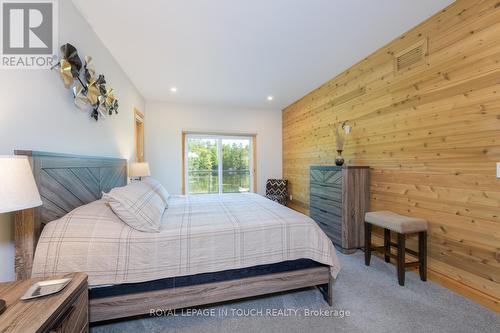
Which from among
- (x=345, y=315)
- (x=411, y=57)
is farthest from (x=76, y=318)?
(x=411, y=57)

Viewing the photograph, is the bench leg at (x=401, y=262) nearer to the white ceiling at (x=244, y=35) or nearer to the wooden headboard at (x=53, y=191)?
the white ceiling at (x=244, y=35)

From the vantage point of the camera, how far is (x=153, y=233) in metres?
1.53

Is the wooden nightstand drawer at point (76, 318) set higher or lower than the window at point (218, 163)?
lower

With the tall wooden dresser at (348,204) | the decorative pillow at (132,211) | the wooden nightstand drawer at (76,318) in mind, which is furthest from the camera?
the tall wooden dresser at (348,204)

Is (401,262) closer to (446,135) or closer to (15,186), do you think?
(446,135)

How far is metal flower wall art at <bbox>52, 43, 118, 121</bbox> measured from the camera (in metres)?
1.65

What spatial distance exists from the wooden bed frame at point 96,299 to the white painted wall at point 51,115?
0.09m

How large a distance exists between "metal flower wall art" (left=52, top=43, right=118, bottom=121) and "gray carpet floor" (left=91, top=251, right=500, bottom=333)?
6.08 ft

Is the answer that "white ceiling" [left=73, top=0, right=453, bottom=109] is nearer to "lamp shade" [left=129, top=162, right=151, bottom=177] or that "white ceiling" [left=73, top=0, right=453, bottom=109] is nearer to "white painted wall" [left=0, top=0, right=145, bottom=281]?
"white painted wall" [left=0, top=0, right=145, bottom=281]

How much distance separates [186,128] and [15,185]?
3.96 meters

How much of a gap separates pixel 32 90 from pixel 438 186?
3381 millimetres

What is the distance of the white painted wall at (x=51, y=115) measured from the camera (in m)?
1.26

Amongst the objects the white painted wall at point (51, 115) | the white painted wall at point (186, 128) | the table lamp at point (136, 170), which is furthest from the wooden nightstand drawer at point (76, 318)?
the white painted wall at point (186, 128)

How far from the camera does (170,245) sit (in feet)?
4.92
